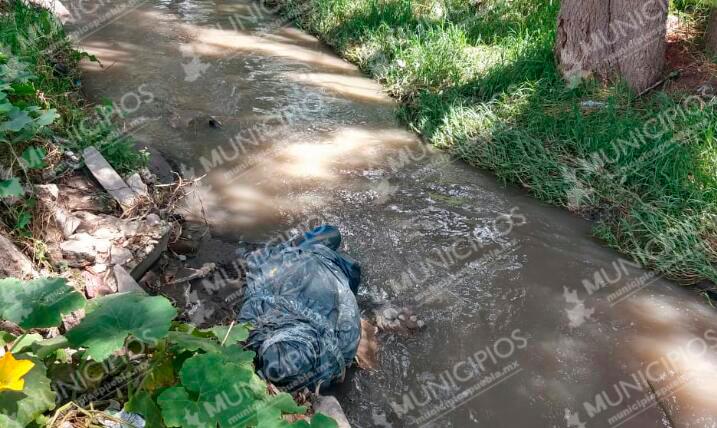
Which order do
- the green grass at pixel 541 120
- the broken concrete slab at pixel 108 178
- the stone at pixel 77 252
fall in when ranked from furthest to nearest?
the green grass at pixel 541 120
the broken concrete slab at pixel 108 178
the stone at pixel 77 252

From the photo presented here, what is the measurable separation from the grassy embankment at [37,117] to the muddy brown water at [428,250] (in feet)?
1.62

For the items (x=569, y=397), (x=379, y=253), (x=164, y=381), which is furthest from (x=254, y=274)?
(x=569, y=397)

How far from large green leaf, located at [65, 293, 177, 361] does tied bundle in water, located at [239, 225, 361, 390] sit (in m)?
0.81

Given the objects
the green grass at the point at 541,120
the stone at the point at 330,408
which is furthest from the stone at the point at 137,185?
the green grass at the point at 541,120

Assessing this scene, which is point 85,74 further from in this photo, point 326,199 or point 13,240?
point 13,240

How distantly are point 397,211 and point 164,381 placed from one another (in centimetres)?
271

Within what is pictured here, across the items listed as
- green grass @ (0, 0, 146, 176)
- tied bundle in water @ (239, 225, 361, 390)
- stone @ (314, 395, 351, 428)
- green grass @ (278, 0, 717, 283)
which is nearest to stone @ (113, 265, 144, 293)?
tied bundle in water @ (239, 225, 361, 390)

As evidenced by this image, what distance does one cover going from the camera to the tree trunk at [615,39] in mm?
5207

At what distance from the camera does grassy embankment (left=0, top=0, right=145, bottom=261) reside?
2936 mm

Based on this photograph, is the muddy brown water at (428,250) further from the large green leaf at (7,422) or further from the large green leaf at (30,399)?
the large green leaf at (7,422)

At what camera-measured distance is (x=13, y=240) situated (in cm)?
285

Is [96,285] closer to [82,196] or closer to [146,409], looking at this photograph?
[82,196]

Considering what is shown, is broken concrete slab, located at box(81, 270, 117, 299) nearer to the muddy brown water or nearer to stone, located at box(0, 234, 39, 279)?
stone, located at box(0, 234, 39, 279)

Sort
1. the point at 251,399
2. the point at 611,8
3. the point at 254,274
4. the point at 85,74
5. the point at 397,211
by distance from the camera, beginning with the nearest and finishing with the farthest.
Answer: the point at 251,399 → the point at 254,274 → the point at 397,211 → the point at 611,8 → the point at 85,74
